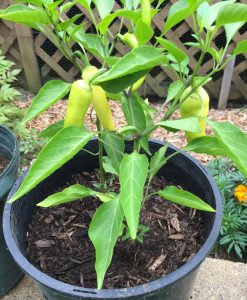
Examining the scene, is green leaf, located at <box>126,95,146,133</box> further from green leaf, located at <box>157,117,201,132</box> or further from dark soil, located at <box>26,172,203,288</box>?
dark soil, located at <box>26,172,203,288</box>

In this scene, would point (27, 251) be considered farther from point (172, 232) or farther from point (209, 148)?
point (209, 148)

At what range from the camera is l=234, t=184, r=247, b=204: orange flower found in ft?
5.54

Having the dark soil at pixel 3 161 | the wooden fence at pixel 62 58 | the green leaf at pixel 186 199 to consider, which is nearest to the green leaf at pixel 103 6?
the green leaf at pixel 186 199

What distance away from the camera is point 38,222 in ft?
4.12

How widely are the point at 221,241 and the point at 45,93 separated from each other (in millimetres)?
1173

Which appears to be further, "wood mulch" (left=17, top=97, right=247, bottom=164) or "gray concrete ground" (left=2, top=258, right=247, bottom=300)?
"wood mulch" (left=17, top=97, right=247, bottom=164)

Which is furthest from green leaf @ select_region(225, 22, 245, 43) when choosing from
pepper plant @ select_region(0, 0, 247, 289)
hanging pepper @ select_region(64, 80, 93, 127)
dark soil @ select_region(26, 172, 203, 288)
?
dark soil @ select_region(26, 172, 203, 288)

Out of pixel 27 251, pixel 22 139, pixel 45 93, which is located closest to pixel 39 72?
pixel 22 139

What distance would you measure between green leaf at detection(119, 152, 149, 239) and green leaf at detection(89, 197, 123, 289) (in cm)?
17

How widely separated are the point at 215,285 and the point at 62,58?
6.97 ft

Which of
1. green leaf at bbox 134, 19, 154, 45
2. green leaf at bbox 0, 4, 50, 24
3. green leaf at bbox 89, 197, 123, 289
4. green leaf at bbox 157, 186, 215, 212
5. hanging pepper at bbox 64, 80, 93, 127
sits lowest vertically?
green leaf at bbox 157, 186, 215, 212

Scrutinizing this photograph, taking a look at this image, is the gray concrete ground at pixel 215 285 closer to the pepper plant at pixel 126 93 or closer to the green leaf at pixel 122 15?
the pepper plant at pixel 126 93

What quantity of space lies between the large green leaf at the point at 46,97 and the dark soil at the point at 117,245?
0.55 metres

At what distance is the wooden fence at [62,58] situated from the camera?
265cm
